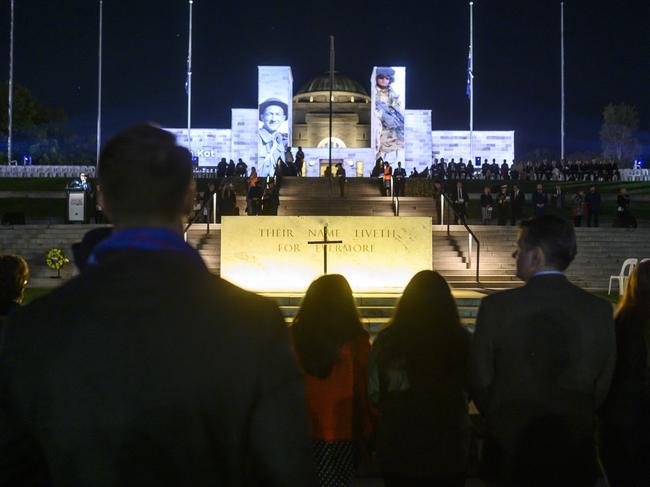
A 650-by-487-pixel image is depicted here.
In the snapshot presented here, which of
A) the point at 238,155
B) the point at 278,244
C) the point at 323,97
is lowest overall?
the point at 278,244

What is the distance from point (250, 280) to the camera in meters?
12.5

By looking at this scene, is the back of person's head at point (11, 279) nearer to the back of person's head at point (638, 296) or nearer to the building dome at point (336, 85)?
the back of person's head at point (638, 296)

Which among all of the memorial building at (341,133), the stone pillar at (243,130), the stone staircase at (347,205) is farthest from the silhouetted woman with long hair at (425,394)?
the stone pillar at (243,130)

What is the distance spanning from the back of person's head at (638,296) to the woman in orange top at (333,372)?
4.10 ft

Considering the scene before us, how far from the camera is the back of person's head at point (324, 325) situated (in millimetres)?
3572

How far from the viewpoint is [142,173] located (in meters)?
1.72

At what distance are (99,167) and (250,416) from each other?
68 cm

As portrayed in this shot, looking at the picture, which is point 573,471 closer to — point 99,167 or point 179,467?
point 179,467

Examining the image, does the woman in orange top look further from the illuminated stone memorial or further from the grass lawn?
the grass lawn

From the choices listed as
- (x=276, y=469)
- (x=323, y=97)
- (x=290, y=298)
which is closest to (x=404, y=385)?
(x=276, y=469)

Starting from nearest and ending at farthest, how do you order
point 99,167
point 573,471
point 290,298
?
point 99,167 → point 573,471 → point 290,298

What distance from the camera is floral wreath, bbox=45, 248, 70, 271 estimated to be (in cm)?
1633

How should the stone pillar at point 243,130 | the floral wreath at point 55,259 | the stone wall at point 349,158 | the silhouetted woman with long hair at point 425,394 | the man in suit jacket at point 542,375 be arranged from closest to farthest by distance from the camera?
the man in suit jacket at point 542,375
the silhouetted woman with long hair at point 425,394
the floral wreath at point 55,259
the stone wall at point 349,158
the stone pillar at point 243,130

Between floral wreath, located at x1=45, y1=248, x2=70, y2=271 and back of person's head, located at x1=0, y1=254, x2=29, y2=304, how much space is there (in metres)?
13.5
